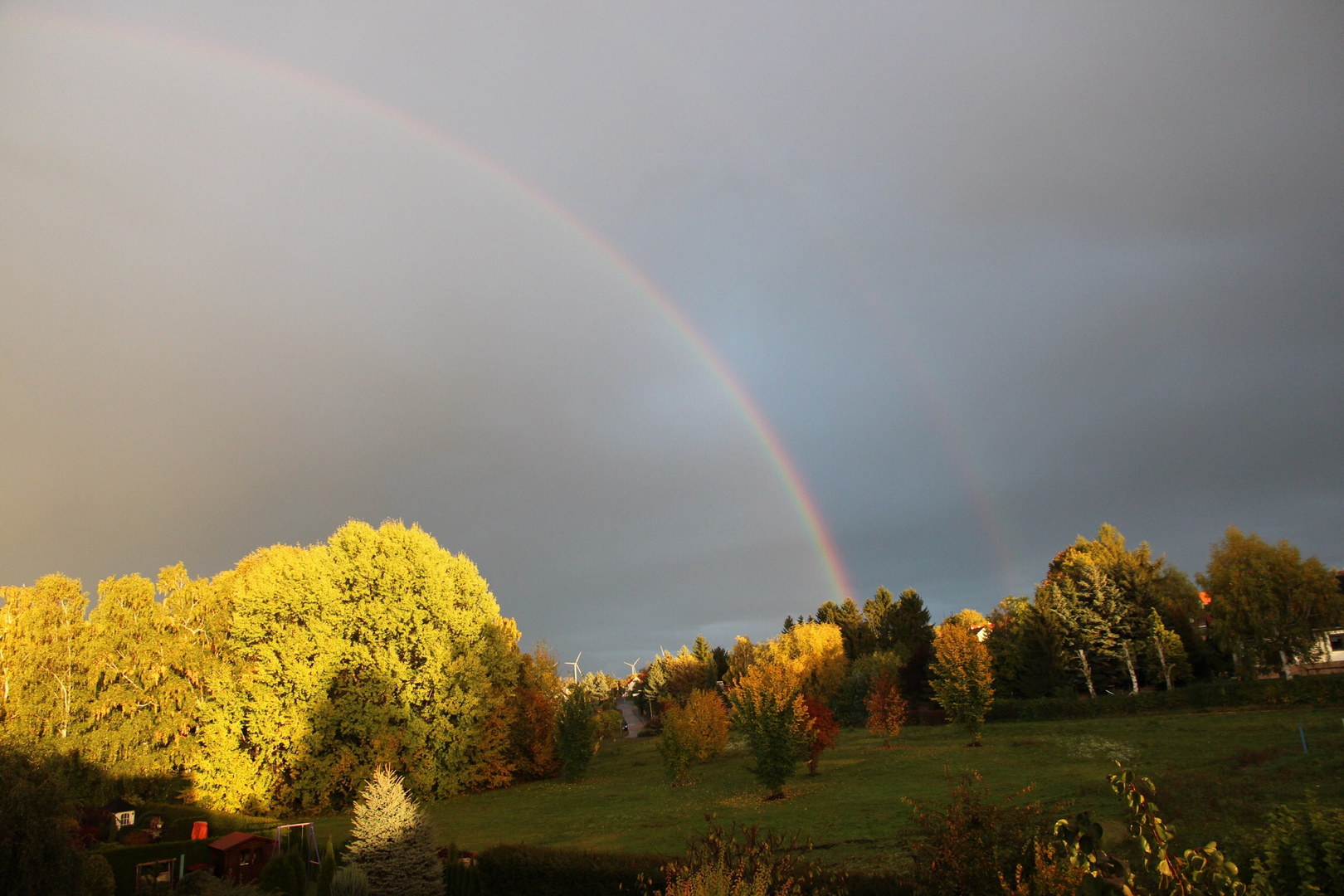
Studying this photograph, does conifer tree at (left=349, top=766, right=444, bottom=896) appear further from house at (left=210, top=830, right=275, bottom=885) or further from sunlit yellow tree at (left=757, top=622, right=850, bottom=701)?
sunlit yellow tree at (left=757, top=622, right=850, bottom=701)

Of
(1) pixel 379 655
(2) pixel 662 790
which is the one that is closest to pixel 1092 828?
(2) pixel 662 790

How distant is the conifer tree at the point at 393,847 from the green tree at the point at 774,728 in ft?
53.7

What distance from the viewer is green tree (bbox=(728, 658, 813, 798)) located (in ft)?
96.7

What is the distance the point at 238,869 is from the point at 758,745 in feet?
59.8

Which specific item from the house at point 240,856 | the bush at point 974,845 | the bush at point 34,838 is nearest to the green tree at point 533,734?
the house at point 240,856

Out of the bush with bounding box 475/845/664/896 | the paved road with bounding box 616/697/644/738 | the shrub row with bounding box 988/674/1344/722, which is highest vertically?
the bush with bounding box 475/845/664/896

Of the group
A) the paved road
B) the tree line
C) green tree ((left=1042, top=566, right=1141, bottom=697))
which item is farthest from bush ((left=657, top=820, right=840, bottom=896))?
the paved road

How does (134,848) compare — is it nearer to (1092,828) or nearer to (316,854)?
(316,854)

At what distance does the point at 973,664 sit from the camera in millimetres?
42750

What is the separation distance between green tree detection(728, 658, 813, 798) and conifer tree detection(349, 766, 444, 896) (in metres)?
16.4

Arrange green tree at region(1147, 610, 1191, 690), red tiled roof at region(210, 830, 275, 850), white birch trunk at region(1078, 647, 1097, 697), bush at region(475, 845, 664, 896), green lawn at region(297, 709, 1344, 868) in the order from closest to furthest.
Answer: bush at region(475, 845, 664, 896) < green lawn at region(297, 709, 1344, 868) < red tiled roof at region(210, 830, 275, 850) < green tree at region(1147, 610, 1191, 690) < white birch trunk at region(1078, 647, 1097, 697)

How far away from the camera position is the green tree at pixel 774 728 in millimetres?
29484

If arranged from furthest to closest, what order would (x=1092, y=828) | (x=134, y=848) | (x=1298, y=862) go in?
(x=134, y=848) → (x=1298, y=862) → (x=1092, y=828)

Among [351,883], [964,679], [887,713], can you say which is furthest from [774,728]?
[351,883]
